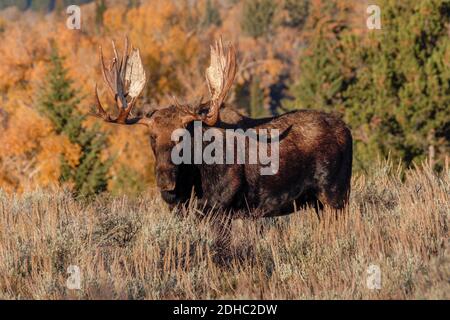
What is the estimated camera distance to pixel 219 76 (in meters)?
8.40

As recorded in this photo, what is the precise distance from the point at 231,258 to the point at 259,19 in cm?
8910

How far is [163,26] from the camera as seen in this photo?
71.7 meters

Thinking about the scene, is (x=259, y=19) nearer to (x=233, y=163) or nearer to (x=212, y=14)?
(x=212, y=14)

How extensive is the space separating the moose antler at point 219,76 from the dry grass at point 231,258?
114cm

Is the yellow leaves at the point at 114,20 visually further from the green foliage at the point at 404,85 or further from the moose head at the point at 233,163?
the moose head at the point at 233,163

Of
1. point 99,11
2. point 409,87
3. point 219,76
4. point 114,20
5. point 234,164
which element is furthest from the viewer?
point 99,11

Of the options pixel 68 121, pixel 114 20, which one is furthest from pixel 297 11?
pixel 68 121

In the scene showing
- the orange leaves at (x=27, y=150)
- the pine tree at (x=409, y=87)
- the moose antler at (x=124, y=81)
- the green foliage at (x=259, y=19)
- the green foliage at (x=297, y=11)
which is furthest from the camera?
the green foliage at (x=259, y=19)

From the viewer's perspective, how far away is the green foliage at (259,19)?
93.4 metres

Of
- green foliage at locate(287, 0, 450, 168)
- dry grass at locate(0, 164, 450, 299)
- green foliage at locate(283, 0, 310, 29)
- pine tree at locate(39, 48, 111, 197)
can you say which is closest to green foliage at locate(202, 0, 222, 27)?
green foliage at locate(283, 0, 310, 29)

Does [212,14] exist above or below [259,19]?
above

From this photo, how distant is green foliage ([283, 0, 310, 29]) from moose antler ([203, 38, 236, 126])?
78.2 metres

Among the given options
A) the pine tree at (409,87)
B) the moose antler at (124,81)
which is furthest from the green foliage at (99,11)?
the moose antler at (124,81)
